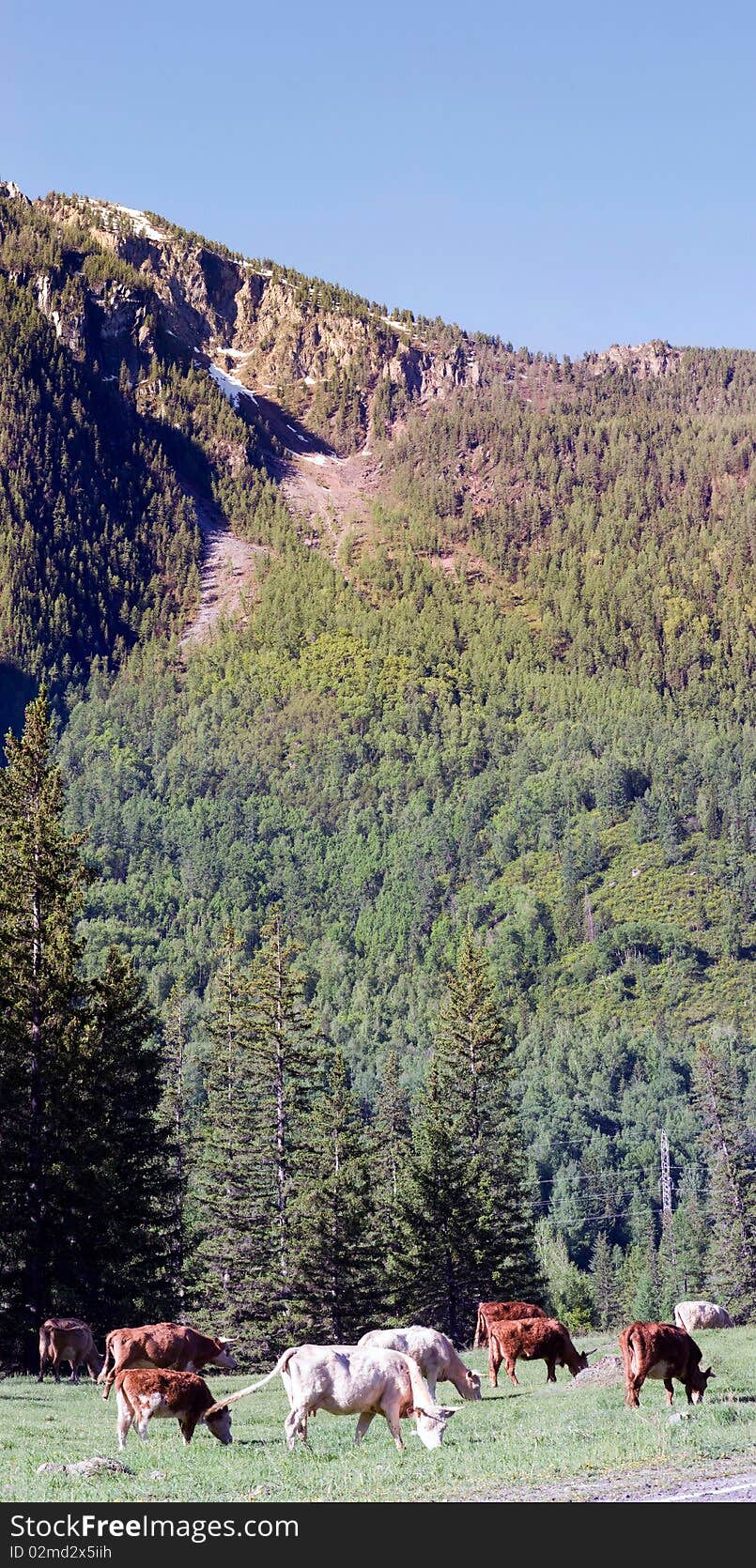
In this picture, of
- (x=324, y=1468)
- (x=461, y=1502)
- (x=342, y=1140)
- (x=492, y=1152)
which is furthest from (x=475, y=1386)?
(x=492, y=1152)

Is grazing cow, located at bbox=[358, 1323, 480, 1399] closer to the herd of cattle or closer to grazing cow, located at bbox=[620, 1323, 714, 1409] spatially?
the herd of cattle

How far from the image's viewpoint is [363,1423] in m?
20.3

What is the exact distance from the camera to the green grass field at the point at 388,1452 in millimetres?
16719

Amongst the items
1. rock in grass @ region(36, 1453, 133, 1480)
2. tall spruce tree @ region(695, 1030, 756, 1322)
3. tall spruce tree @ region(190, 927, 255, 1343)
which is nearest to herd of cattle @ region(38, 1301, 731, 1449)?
rock in grass @ region(36, 1453, 133, 1480)

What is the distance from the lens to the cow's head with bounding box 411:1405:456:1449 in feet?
64.3

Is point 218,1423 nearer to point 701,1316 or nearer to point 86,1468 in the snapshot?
point 86,1468

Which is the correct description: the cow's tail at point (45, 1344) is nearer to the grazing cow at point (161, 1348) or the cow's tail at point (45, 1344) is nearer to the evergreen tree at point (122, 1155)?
the evergreen tree at point (122, 1155)

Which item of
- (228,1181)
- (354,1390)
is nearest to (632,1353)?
(354,1390)

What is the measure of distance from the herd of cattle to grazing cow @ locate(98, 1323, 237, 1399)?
0.05 feet

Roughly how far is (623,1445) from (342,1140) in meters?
42.4

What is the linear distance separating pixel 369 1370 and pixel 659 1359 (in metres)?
5.21

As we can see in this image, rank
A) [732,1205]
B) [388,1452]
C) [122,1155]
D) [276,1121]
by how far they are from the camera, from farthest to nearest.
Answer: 1. [732,1205]
2. [276,1121]
3. [122,1155]
4. [388,1452]

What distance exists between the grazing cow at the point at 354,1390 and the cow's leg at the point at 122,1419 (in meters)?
1.82

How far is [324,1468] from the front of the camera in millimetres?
17797
